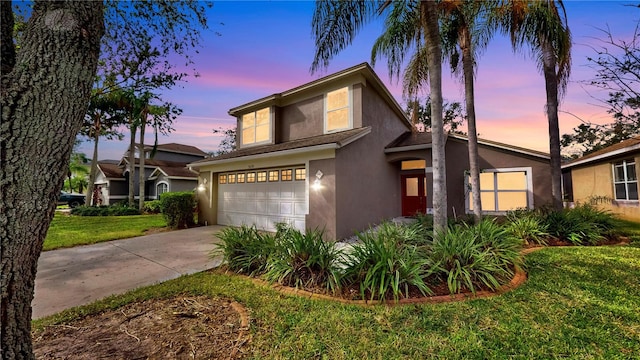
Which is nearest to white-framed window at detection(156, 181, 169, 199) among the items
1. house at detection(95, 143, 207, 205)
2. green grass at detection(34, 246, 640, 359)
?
house at detection(95, 143, 207, 205)

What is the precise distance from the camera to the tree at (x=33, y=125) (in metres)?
1.66

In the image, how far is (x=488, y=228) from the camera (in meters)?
5.04

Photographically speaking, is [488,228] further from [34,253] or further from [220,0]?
[220,0]

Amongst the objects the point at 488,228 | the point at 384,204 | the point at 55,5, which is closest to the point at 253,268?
the point at 55,5

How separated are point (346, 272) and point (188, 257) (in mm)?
4301

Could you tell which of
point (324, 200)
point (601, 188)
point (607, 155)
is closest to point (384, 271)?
point (324, 200)

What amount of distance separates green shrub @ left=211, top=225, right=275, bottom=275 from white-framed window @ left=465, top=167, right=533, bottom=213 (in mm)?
7833

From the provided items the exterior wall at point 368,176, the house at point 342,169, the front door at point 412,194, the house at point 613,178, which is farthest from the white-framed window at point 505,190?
the house at point 613,178

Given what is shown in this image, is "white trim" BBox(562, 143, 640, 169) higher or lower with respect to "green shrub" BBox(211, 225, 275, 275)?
higher

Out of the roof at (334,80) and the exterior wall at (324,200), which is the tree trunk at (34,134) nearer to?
the exterior wall at (324,200)

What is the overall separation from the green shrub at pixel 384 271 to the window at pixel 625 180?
12545 millimetres

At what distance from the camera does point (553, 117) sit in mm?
8102

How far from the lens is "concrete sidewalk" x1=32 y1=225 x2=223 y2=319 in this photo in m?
4.07

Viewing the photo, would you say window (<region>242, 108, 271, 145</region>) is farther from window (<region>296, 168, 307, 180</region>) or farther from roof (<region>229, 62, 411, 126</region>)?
window (<region>296, 168, 307, 180</region>)
